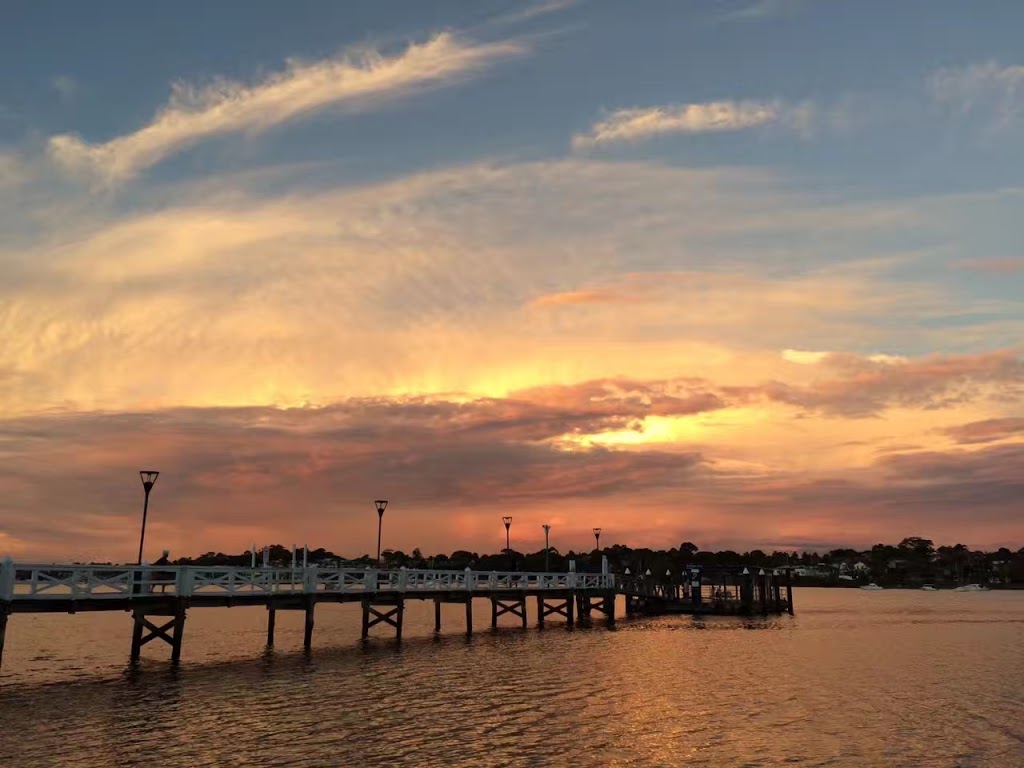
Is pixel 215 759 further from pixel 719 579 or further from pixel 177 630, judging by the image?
pixel 719 579

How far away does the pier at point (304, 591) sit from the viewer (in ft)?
108

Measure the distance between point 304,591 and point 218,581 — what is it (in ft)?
16.2

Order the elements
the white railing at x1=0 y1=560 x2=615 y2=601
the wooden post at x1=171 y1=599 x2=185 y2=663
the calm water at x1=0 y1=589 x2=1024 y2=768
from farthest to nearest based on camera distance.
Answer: the wooden post at x1=171 y1=599 x2=185 y2=663 → the white railing at x1=0 y1=560 x2=615 y2=601 → the calm water at x1=0 y1=589 x2=1024 y2=768

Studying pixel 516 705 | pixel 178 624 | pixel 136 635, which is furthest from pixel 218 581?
pixel 516 705

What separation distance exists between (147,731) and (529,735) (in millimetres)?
10708

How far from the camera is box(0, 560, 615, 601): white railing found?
32.6 meters

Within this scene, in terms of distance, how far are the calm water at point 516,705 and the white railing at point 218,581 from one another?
11.3 ft

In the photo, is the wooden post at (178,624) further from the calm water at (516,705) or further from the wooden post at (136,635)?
the wooden post at (136,635)

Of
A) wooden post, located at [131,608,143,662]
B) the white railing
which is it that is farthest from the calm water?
A: the white railing

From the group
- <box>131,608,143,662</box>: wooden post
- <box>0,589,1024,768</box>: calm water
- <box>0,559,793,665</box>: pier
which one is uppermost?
<box>0,559,793,665</box>: pier

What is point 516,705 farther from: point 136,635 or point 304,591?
point 136,635

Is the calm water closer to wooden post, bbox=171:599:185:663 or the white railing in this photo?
wooden post, bbox=171:599:185:663

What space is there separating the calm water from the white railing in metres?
3.44

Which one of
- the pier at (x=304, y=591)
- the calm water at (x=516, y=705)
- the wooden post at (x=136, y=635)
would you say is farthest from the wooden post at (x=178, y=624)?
the wooden post at (x=136, y=635)
